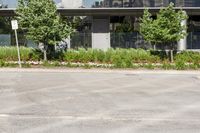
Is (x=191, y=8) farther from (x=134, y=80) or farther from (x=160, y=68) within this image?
(x=134, y=80)

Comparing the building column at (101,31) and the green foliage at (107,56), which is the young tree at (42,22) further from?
the building column at (101,31)

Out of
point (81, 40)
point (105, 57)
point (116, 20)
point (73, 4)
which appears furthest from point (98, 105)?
point (116, 20)

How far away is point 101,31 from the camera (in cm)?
3734

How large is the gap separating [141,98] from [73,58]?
1608cm

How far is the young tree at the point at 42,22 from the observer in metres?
27.7

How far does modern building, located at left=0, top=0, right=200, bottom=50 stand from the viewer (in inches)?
1337

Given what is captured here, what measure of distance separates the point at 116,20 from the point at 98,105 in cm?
2710

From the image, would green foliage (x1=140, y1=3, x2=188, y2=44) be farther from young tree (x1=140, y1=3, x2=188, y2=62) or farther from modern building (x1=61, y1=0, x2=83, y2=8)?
modern building (x1=61, y1=0, x2=83, y2=8)

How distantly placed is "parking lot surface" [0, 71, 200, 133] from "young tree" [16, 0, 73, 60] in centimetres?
781

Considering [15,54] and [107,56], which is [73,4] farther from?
[107,56]

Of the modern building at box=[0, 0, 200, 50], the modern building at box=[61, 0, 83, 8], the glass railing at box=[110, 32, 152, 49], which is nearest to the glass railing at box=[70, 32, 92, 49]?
the modern building at box=[0, 0, 200, 50]

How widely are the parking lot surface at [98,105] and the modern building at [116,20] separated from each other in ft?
47.7

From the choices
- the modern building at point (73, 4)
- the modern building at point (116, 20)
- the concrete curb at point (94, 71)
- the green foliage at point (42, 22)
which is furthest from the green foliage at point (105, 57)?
the modern building at point (73, 4)

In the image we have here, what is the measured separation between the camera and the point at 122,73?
23.7 meters
